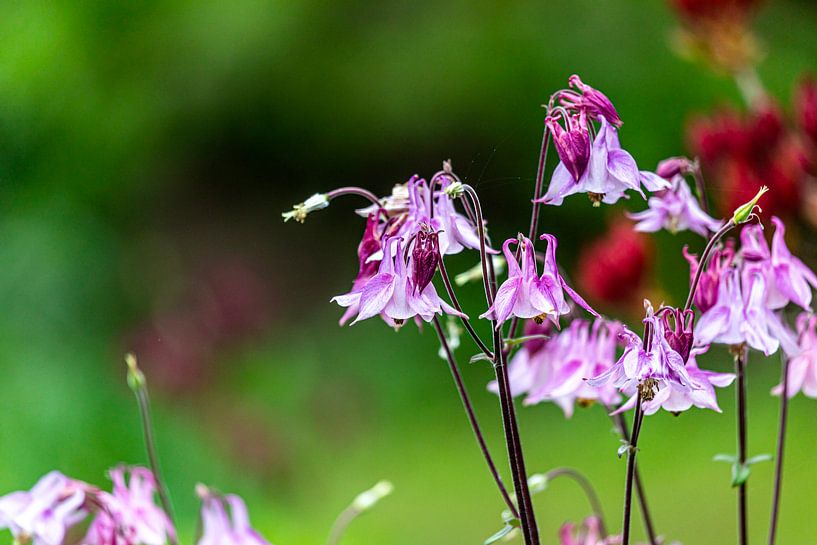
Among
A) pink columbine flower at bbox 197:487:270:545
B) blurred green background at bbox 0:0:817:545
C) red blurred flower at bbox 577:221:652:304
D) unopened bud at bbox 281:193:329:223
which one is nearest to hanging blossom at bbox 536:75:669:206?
unopened bud at bbox 281:193:329:223

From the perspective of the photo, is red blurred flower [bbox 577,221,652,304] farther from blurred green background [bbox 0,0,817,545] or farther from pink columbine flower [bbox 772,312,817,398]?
pink columbine flower [bbox 772,312,817,398]

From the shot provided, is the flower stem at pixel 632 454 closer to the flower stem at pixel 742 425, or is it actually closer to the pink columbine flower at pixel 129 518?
the flower stem at pixel 742 425

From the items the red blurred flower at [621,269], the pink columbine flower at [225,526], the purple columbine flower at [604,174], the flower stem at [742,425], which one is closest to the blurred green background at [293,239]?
the red blurred flower at [621,269]

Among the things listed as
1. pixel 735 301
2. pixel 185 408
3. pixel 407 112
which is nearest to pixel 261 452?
pixel 185 408

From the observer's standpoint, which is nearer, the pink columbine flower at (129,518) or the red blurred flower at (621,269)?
the pink columbine flower at (129,518)

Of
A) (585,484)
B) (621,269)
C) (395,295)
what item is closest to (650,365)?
(395,295)

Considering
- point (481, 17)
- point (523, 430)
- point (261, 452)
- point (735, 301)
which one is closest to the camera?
point (735, 301)

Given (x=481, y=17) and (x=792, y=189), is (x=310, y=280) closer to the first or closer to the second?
(x=481, y=17)
